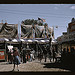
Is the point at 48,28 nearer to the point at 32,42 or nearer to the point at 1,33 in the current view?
the point at 32,42

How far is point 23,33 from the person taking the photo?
89.9 ft

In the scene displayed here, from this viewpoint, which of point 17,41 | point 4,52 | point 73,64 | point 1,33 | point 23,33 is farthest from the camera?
point 23,33

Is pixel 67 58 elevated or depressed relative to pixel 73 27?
depressed

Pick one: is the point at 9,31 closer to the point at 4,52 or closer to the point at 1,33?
the point at 1,33

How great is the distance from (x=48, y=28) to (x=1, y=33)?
33.0 feet

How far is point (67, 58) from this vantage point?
13.8m

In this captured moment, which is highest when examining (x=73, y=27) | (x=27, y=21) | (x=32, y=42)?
(x=27, y=21)

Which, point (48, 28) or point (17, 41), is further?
point (48, 28)

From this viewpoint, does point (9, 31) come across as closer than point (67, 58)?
No

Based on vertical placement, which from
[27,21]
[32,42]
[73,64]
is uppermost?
[27,21]

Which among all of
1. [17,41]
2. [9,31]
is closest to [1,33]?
[9,31]
